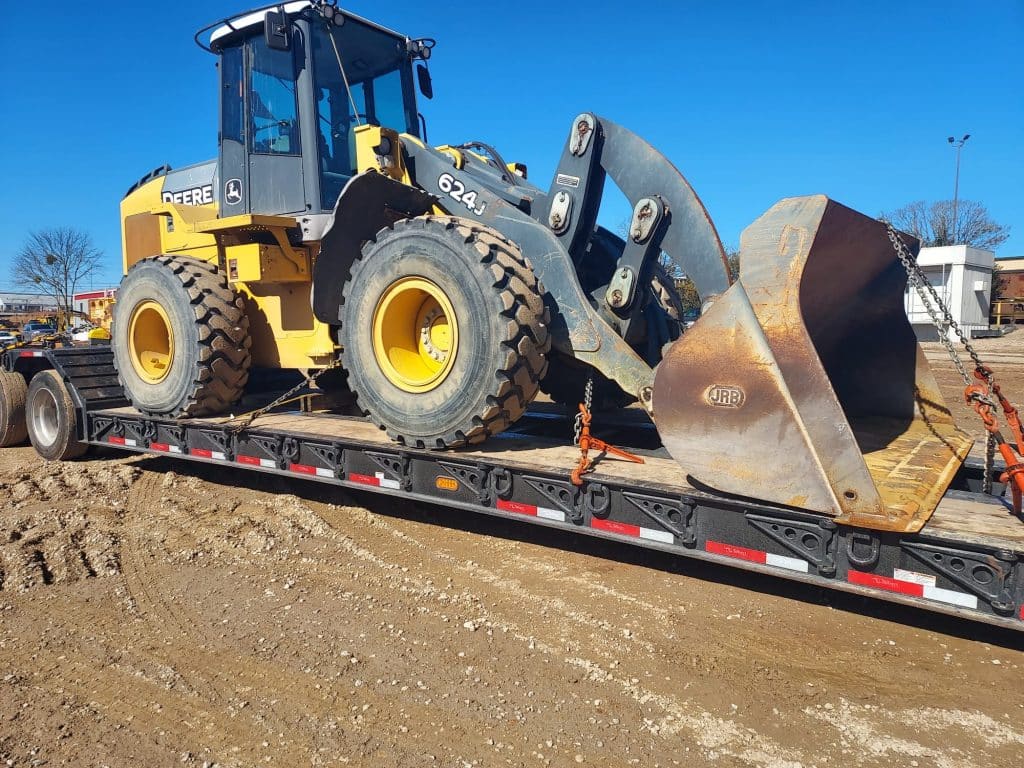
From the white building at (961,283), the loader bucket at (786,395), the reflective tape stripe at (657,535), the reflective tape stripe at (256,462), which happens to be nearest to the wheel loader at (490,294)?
the loader bucket at (786,395)

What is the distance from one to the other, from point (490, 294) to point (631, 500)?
1.36 metres

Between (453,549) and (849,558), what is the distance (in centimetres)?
242

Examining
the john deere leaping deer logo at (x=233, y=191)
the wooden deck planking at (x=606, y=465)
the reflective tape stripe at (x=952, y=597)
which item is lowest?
the reflective tape stripe at (x=952, y=597)

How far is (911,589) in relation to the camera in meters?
3.05

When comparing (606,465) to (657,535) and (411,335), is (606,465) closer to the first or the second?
(657,535)

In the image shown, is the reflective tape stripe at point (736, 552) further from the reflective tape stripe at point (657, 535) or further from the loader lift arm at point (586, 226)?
the loader lift arm at point (586, 226)

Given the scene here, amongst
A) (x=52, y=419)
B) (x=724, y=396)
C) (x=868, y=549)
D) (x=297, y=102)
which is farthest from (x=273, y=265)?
(x=868, y=549)

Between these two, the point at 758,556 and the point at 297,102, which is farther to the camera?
the point at 297,102

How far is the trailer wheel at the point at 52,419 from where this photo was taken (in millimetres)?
7148

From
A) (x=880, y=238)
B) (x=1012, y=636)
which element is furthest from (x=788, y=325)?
(x=1012, y=636)

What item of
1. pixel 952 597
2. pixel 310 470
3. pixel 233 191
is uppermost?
pixel 233 191

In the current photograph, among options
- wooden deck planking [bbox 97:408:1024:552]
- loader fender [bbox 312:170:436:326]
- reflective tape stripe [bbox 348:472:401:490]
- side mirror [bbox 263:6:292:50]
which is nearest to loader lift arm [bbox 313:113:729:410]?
loader fender [bbox 312:170:436:326]

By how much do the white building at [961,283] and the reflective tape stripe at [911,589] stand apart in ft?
91.6

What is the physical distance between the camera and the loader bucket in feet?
10.4
